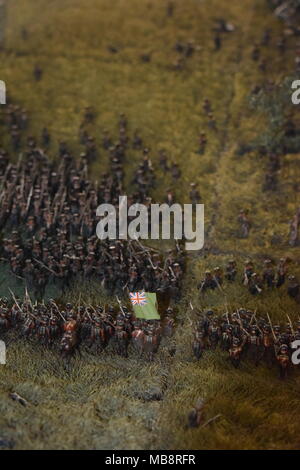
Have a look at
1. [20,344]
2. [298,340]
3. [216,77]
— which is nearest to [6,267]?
[20,344]

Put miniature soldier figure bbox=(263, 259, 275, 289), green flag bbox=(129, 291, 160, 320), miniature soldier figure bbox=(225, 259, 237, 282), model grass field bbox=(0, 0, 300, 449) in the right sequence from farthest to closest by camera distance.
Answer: miniature soldier figure bbox=(225, 259, 237, 282), miniature soldier figure bbox=(263, 259, 275, 289), green flag bbox=(129, 291, 160, 320), model grass field bbox=(0, 0, 300, 449)

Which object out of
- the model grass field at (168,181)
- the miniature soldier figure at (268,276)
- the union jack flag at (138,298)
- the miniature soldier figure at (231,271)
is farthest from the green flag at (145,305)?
the miniature soldier figure at (268,276)

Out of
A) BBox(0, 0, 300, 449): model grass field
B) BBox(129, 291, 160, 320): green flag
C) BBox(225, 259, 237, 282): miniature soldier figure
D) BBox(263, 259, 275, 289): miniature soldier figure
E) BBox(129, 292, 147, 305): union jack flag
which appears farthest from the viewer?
BBox(225, 259, 237, 282): miniature soldier figure

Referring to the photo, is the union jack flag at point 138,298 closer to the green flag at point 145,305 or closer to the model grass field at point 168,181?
the green flag at point 145,305

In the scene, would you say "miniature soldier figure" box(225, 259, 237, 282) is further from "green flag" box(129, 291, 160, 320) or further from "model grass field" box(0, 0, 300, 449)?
"green flag" box(129, 291, 160, 320)

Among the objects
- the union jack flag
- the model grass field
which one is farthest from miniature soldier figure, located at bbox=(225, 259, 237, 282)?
the union jack flag

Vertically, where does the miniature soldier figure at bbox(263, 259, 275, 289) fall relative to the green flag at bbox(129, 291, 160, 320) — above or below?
above

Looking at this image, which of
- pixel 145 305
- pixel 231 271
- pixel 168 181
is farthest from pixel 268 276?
pixel 168 181

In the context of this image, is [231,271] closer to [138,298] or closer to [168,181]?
[138,298]
